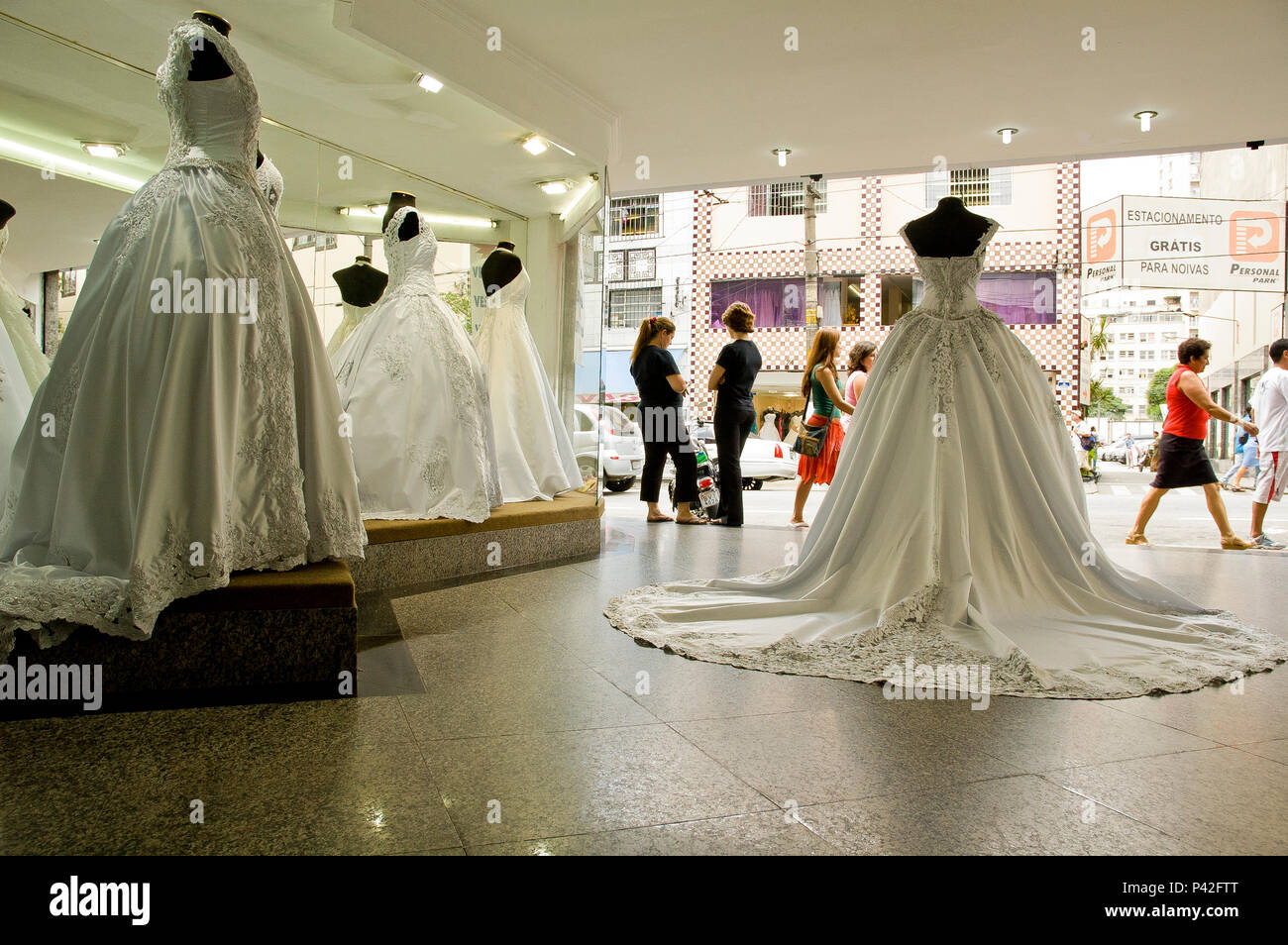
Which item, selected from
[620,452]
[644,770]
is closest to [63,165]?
[644,770]

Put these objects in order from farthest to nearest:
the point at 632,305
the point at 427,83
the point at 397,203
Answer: the point at 632,305 → the point at 427,83 → the point at 397,203

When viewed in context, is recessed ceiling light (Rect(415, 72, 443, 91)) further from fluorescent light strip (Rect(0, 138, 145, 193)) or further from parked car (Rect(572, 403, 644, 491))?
parked car (Rect(572, 403, 644, 491))

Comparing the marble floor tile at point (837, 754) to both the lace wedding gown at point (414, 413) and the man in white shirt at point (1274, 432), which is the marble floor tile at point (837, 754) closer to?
the lace wedding gown at point (414, 413)

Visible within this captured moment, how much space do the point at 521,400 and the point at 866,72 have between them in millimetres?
2865

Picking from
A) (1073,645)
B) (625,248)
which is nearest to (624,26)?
(1073,645)

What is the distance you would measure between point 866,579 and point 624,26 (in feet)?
10.6

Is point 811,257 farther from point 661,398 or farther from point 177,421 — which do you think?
point 177,421

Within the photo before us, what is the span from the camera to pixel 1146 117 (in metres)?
5.61

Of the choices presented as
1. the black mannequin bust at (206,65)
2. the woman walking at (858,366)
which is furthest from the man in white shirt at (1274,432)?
the black mannequin bust at (206,65)

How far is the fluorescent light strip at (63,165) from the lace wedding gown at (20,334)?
1.04ft

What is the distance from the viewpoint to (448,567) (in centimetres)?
376

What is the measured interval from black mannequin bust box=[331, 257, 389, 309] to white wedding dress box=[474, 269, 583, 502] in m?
0.75

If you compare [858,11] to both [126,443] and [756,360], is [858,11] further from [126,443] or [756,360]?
[126,443]
